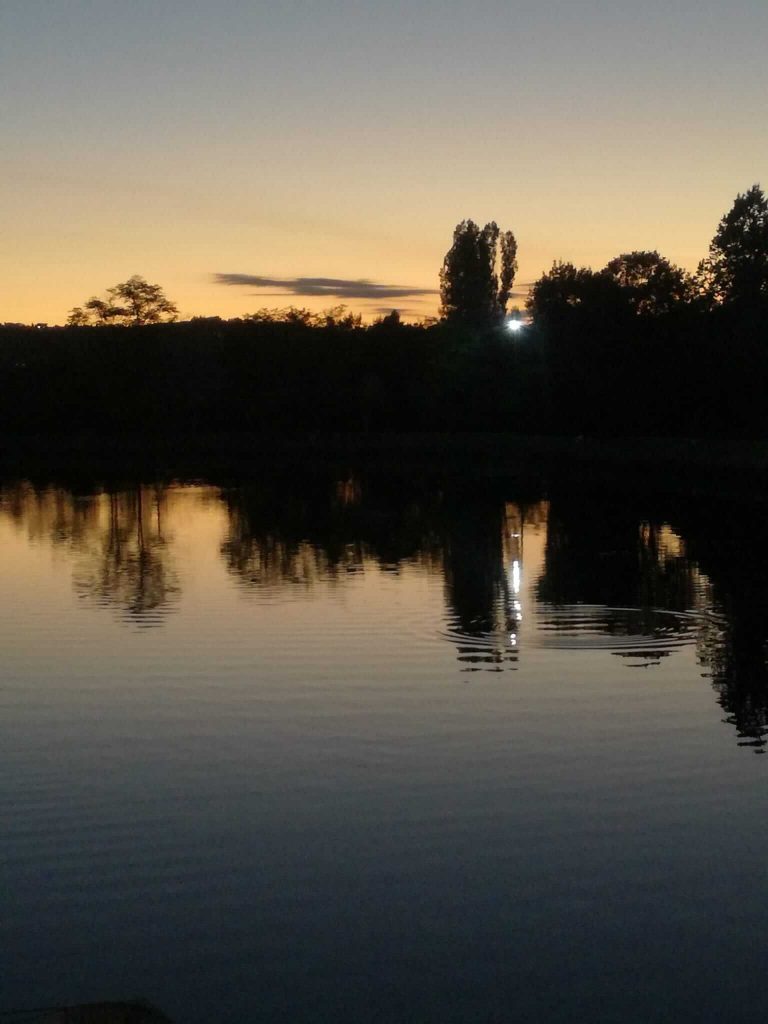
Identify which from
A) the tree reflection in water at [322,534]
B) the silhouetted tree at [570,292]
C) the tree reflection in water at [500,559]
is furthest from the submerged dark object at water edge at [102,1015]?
the silhouetted tree at [570,292]

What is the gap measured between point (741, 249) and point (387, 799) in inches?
3360

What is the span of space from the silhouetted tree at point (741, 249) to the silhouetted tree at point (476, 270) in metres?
18.6

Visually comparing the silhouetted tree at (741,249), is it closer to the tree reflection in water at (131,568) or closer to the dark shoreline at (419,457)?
the dark shoreline at (419,457)

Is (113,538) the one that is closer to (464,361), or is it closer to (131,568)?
(131,568)

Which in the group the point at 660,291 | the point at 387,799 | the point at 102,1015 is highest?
the point at 660,291

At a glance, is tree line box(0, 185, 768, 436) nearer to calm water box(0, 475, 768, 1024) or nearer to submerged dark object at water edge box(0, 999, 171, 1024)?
calm water box(0, 475, 768, 1024)

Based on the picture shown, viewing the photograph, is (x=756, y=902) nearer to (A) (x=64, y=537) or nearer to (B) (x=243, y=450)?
(A) (x=64, y=537)

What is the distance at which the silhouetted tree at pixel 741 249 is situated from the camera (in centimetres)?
8881

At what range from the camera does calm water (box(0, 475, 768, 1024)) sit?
7.33 meters

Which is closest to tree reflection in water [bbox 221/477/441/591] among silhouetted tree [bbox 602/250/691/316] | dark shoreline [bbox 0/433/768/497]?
dark shoreline [bbox 0/433/768/497]

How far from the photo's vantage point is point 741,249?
90938 mm

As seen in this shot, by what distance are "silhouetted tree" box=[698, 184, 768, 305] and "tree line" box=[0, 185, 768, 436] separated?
4.2 inches

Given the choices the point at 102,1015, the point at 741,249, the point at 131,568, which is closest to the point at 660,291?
the point at 741,249

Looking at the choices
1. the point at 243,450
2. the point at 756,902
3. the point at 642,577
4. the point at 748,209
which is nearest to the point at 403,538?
the point at 642,577
